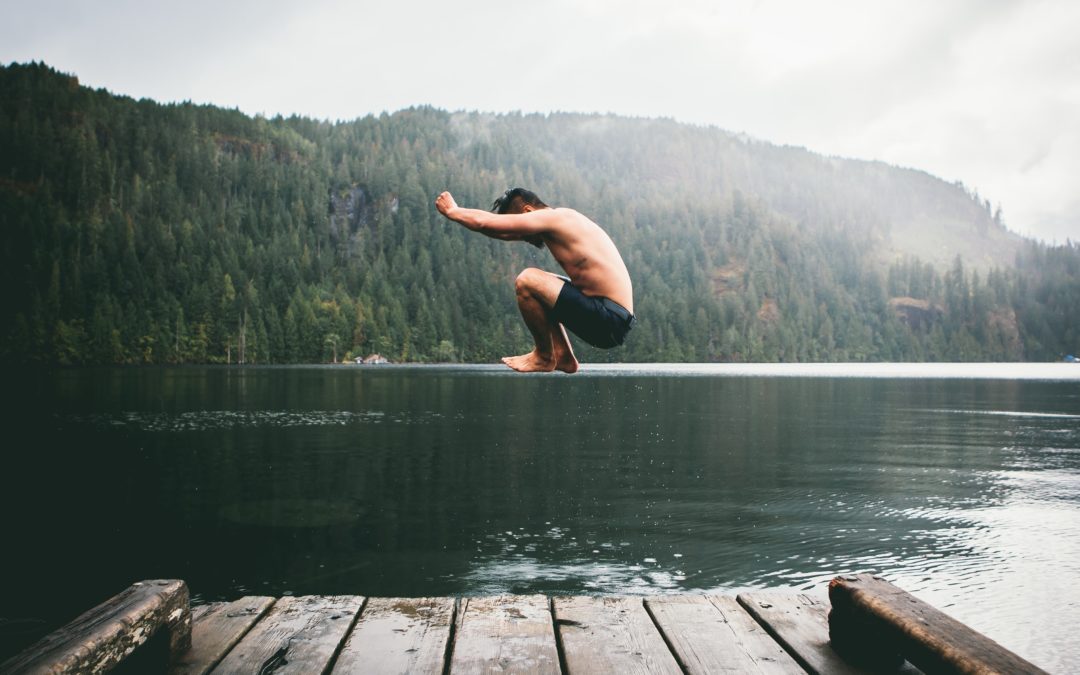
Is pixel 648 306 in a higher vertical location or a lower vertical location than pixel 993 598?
higher

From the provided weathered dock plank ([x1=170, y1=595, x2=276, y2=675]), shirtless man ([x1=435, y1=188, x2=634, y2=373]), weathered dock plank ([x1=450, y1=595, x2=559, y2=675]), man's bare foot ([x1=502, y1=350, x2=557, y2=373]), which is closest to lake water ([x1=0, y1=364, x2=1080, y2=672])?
weathered dock plank ([x1=170, y1=595, x2=276, y2=675])

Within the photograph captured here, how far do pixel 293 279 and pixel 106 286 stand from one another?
42679 mm

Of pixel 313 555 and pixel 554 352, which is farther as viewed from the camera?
pixel 313 555

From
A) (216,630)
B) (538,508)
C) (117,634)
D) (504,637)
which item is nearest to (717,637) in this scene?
(504,637)

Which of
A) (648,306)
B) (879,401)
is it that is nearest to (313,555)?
(879,401)

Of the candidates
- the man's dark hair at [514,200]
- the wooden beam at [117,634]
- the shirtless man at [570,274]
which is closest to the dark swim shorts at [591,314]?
Answer: the shirtless man at [570,274]

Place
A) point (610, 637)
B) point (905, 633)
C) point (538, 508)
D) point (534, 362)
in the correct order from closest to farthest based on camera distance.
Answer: point (905, 633)
point (534, 362)
point (610, 637)
point (538, 508)

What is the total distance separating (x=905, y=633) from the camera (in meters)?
4.71

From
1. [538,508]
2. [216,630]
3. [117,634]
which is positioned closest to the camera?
[117,634]

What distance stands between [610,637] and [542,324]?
7.74 ft

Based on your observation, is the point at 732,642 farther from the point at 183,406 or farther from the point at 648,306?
the point at 648,306

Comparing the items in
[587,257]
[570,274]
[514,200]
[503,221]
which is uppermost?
[514,200]

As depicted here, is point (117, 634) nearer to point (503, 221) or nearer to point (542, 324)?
point (542, 324)

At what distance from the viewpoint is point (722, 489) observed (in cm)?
3409
